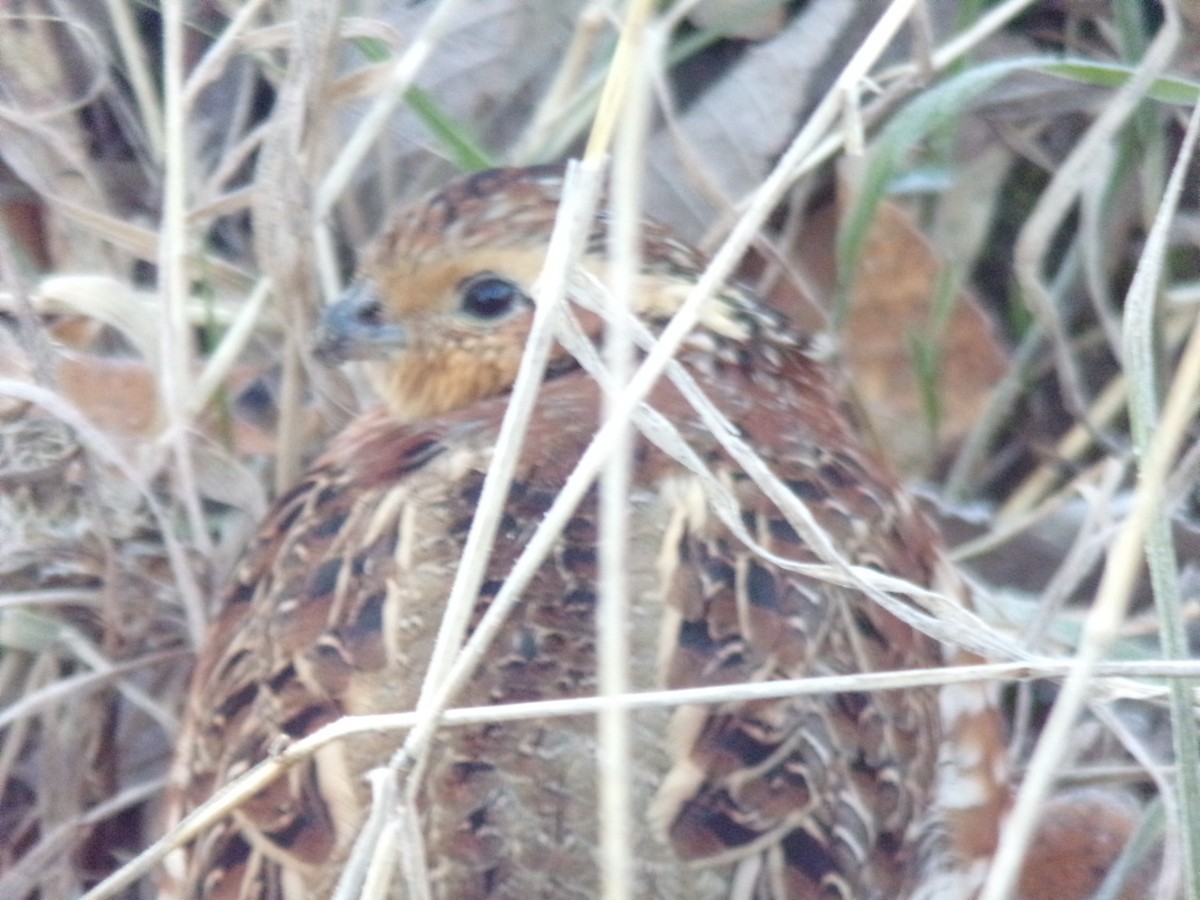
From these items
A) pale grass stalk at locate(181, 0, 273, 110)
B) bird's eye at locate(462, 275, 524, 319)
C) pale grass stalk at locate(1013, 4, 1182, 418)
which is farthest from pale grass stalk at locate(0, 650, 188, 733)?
pale grass stalk at locate(1013, 4, 1182, 418)

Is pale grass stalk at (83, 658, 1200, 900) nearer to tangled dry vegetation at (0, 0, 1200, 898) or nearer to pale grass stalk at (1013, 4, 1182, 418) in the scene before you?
tangled dry vegetation at (0, 0, 1200, 898)

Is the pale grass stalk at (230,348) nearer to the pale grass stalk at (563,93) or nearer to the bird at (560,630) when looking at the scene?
the bird at (560,630)

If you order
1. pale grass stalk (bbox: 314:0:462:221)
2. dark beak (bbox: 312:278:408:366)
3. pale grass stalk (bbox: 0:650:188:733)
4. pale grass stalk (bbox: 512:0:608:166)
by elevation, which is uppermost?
pale grass stalk (bbox: 512:0:608:166)

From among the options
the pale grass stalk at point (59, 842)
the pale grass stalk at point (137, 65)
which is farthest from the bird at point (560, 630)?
the pale grass stalk at point (137, 65)

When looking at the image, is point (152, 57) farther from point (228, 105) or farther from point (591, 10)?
point (591, 10)

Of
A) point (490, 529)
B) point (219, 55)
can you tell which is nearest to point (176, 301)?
point (219, 55)
